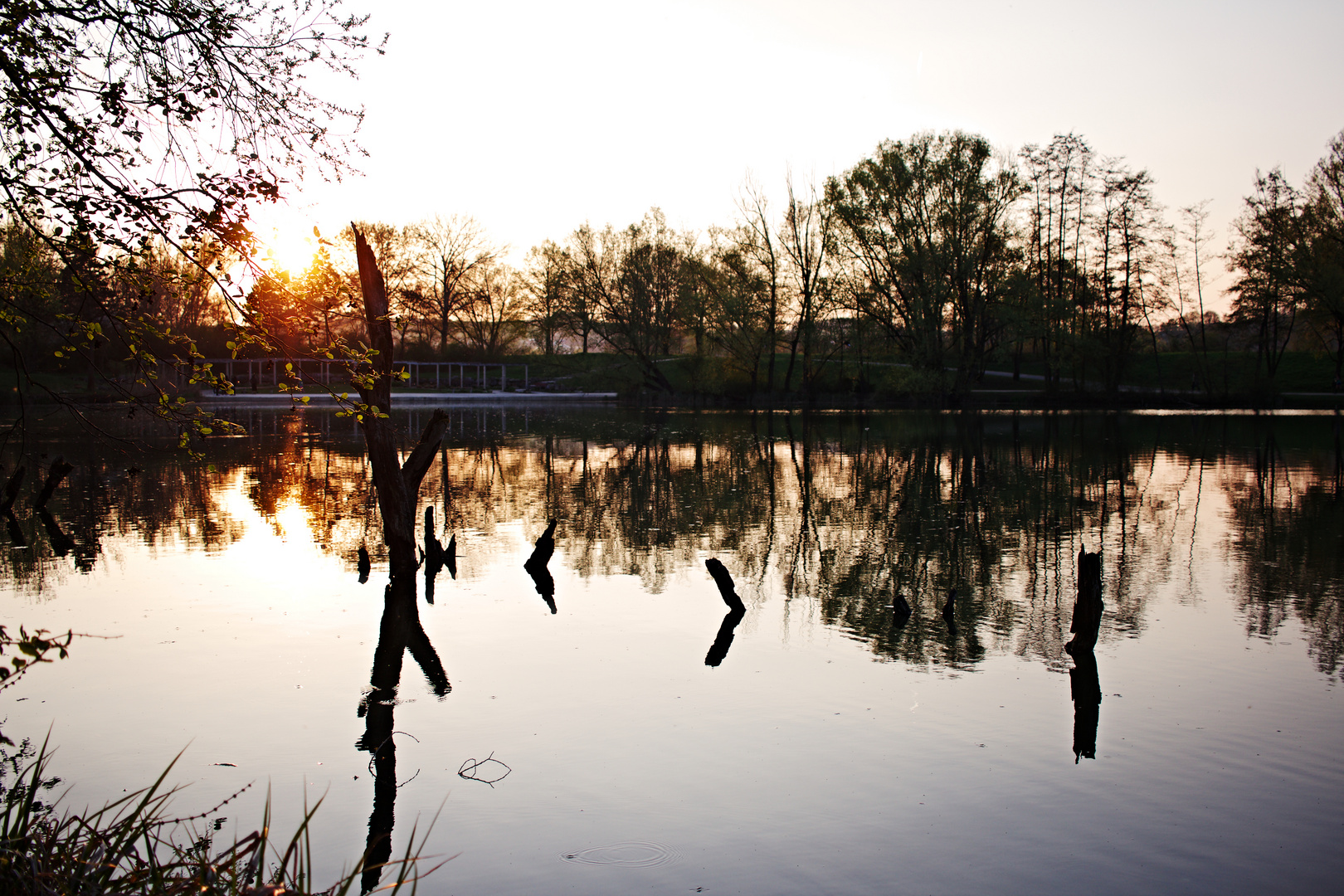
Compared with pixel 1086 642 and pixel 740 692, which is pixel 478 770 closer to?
pixel 740 692

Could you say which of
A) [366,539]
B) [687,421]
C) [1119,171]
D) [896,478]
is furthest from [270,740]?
[1119,171]

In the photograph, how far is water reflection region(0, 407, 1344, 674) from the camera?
11648 mm

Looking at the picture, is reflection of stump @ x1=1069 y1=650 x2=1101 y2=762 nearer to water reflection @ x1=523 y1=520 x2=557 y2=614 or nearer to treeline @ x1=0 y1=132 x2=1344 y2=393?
water reflection @ x1=523 y1=520 x2=557 y2=614

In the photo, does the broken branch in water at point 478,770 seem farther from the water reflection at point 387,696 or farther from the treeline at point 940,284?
the treeline at point 940,284

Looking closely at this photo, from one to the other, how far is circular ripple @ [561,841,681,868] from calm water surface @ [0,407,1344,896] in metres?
0.03

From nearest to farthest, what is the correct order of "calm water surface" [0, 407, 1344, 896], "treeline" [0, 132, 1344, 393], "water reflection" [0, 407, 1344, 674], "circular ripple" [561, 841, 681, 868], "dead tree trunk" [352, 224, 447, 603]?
"circular ripple" [561, 841, 681, 868], "calm water surface" [0, 407, 1344, 896], "dead tree trunk" [352, 224, 447, 603], "water reflection" [0, 407, 1344, 674], "treeline" [0, 132, 1344, 393]

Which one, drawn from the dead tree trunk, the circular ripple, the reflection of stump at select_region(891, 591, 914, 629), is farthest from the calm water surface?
the dead tree trunk

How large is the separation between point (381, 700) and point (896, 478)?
57.7 feet

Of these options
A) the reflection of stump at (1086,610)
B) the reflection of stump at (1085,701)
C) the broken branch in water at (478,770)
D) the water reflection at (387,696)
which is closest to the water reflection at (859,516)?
the reflection of stump at (1085,701)

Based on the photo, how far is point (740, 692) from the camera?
8625 millimetres

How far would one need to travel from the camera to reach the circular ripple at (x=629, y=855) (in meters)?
5.72

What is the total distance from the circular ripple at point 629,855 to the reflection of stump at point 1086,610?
16.5ft

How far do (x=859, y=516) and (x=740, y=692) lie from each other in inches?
395

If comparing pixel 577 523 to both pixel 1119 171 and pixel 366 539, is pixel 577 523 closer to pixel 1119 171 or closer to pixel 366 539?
pixel 366 539
